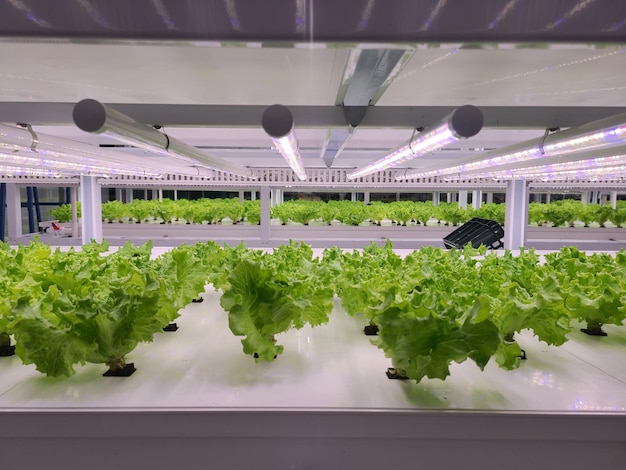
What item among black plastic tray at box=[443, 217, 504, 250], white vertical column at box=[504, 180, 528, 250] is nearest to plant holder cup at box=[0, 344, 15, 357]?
black plastic tray at box=[443, 217, 504, 250]

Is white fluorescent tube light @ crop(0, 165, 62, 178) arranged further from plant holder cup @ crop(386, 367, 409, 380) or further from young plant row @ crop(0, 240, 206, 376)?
plant holder cup @ crop(386, 367, 409, 380)

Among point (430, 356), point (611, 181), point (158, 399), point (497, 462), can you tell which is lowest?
point (497, 462)

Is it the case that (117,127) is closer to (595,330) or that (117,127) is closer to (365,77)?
(365,77)

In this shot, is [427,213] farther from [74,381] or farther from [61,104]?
[74,381]

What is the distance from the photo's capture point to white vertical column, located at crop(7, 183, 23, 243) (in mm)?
8328

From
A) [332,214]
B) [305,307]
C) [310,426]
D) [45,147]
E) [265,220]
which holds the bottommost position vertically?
[310,426]

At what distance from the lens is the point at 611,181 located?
7.96m

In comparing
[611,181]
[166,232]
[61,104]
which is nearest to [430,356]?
[61,104]

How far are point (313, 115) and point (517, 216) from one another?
5.29 meters

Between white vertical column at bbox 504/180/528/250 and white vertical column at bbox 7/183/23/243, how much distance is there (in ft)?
29.7

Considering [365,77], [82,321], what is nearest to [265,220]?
[365,77]

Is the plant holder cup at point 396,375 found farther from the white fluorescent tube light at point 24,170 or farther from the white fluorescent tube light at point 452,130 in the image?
the white fluorescent tube light at point 24,170

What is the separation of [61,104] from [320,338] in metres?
2.49

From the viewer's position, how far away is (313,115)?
10.3ft
